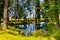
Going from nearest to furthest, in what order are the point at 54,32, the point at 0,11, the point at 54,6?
the point at 54,32 < the point at 54,6 < the point at 0,11

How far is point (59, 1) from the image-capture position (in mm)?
16594

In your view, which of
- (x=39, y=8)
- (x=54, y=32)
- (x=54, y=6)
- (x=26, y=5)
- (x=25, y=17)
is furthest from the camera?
(x=25, y=17)

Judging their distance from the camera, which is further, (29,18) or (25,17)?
(29,18)


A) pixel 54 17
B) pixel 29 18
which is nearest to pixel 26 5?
pixel 29 18

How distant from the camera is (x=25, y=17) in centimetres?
4897

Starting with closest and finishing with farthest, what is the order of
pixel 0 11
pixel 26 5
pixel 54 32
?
pixel 54 32 → pixel 0 11 → pixel 26 5

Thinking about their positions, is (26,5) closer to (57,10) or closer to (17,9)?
(17,9)

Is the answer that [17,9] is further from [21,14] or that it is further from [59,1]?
[59,1]

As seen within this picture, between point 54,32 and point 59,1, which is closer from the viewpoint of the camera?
point 54,32

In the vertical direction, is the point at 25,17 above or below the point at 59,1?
below

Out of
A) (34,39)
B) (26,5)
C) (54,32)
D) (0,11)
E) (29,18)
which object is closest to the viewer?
(54,32)

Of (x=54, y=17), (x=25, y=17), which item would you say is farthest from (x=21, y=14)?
(x=54, y=17)

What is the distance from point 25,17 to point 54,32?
116 ft

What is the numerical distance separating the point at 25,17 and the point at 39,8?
52.6 feet
